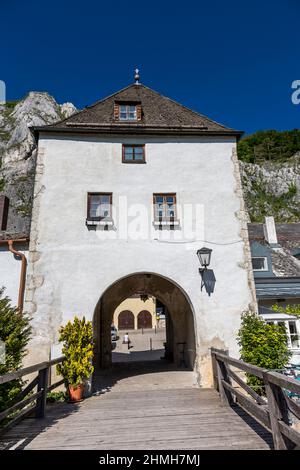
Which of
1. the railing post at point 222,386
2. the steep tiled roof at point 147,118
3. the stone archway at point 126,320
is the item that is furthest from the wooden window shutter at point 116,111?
the stone archway at point 126,320

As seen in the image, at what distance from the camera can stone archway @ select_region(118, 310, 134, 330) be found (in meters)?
41.2

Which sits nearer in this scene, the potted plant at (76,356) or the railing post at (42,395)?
the railing post at (42,395)

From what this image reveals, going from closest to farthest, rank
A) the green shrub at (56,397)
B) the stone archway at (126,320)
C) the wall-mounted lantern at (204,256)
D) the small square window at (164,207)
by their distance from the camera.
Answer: the green shrub at (56,397) < the wall-mounted lantern at (204,256) < the small square window at (164,207) < the stone archway at (126,320)

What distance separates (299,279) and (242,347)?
27.2ft

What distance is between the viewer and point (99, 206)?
9.25 m

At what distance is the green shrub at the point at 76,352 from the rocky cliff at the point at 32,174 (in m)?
47.6

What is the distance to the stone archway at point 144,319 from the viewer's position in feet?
137

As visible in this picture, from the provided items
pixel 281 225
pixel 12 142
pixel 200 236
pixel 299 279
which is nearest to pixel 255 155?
pixel 281 225

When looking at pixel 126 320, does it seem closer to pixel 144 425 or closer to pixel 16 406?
pixel 144 425

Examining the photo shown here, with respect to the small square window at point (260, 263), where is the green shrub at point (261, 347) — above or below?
below

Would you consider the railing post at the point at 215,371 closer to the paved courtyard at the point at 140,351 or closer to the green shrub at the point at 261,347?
the green shrub at the point at 261,347

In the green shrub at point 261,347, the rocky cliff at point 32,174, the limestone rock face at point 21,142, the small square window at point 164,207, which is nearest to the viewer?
the green shrub at point 261,347

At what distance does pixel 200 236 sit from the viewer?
360 inches

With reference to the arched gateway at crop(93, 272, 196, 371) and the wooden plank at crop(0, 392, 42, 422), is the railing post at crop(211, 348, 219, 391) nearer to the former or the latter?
the wooden plank at crop(0, 392, 42, 422)
